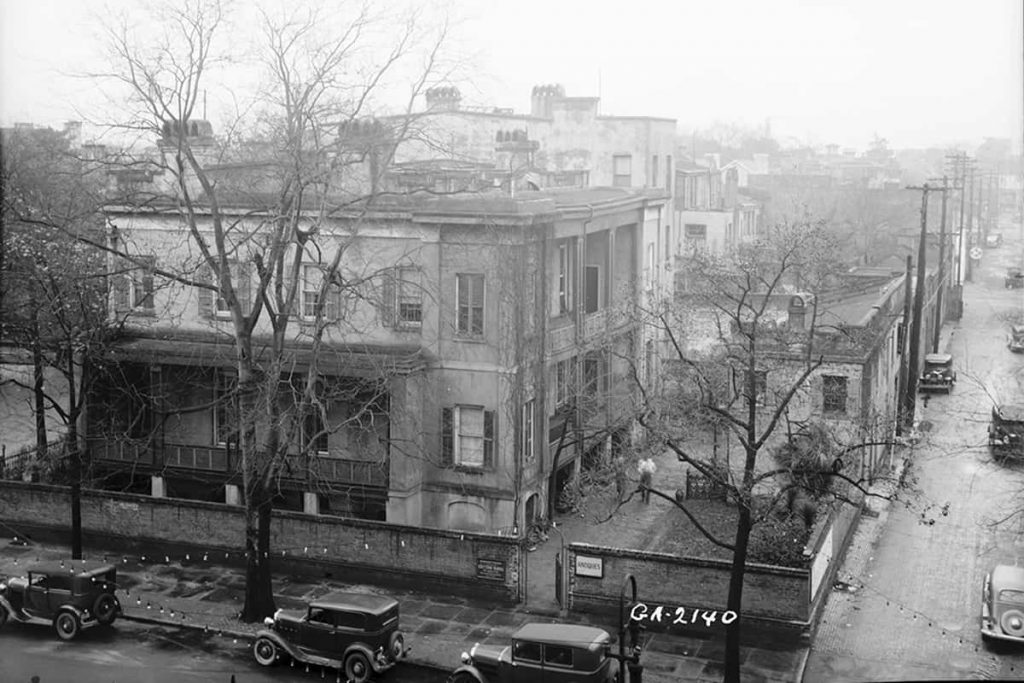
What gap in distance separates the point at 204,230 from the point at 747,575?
52.3ft

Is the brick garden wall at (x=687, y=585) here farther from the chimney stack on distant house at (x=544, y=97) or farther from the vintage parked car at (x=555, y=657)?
the chimney stack on distant house at (x=544, y=97)

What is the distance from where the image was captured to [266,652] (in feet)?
67.7

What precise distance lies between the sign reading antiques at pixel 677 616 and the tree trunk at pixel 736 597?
84.9 inches

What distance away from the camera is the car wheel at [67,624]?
21.8m

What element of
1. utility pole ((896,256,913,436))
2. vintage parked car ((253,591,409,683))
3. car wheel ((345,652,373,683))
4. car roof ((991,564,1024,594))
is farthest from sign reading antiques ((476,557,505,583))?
utility pole ((896,256,913,436))

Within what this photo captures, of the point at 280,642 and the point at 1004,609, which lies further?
the point at 1004,609

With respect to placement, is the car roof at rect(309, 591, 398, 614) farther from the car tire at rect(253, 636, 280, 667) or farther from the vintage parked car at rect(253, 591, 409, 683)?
the car tire at rect(253, 636, 280, 667)

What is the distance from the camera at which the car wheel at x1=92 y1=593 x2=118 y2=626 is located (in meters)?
22.2

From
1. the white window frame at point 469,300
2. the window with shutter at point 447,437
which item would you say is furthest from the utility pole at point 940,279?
the window with shutter at point 447,437

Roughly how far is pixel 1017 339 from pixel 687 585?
131 ft

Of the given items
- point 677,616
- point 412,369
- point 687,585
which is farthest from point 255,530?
point 687,585

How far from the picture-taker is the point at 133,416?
100 ft

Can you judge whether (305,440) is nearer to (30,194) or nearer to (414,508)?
(414,508)

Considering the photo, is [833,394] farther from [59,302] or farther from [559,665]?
[59,302]
